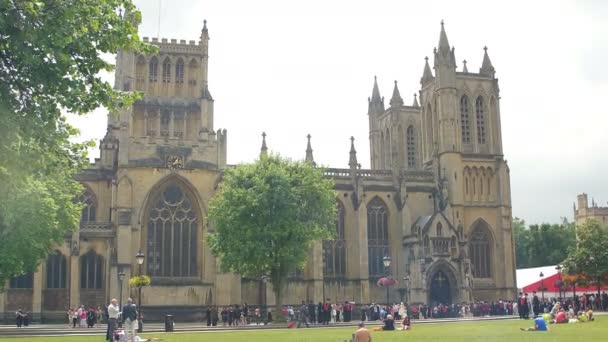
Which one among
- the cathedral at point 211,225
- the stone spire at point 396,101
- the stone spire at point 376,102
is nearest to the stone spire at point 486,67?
the cathedral at point 211,225

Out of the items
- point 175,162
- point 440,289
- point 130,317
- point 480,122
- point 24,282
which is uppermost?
point 480,122

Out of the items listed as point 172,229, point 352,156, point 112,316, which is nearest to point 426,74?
point 352,156

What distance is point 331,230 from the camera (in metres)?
53.0

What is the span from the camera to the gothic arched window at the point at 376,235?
66.8m

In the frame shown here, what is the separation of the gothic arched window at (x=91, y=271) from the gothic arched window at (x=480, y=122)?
3647cm

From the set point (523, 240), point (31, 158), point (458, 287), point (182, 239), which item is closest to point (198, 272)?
point (182, 239)

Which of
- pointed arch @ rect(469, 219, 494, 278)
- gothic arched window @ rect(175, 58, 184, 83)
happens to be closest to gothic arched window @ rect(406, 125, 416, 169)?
pointed arch @ rect(469, 219, 494, 278)

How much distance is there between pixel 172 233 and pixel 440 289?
2324 centimetres

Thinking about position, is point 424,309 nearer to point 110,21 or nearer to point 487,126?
point 487,126

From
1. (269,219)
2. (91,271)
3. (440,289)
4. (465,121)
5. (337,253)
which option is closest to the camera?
(269,219)

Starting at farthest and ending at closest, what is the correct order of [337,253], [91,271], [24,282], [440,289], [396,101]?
[396,101], [337,253], [440,289], [91,271], [24,282]

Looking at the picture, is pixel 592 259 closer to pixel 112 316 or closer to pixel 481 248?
pixel 481 248

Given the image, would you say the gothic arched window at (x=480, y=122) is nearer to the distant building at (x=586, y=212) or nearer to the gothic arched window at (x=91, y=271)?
the gothic arched window at (x=91, y=271)

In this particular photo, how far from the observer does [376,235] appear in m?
67.3
